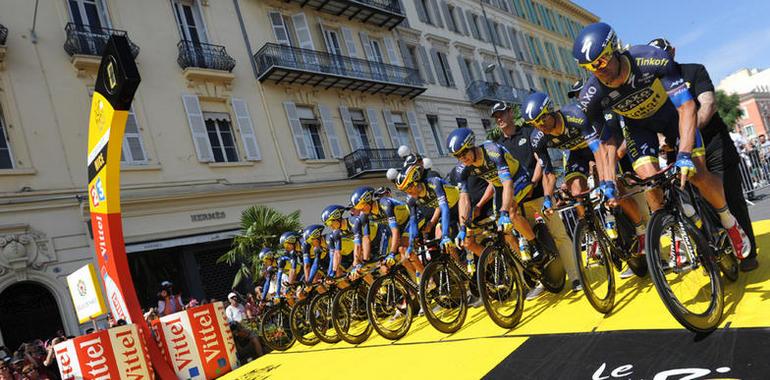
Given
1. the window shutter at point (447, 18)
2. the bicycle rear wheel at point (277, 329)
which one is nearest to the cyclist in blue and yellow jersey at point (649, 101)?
the bicycle rear wheel at point (277, 329)

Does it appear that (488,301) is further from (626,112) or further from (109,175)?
(109,175)

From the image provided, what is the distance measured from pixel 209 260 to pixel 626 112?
13.6m

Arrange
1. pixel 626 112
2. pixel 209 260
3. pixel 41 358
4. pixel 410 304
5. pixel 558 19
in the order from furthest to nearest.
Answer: pixel 558 19
pixel 209 260
pixel 41 358
pixel 410 304
pixel 626 112

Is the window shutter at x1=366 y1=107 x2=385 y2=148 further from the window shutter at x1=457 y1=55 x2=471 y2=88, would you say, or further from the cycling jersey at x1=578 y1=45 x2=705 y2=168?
the cycling jersey at x1=578 y1=45 x2=705 y2=168

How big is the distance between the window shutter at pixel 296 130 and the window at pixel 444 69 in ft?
34.7

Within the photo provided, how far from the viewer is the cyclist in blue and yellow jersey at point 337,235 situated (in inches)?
286

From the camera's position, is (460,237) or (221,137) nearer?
(460,237)

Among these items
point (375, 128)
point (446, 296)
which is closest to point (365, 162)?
point (375, 128)

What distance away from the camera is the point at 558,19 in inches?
1694

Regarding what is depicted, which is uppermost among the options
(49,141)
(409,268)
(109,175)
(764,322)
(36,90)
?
(36,90)

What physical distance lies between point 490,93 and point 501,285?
1019 inches

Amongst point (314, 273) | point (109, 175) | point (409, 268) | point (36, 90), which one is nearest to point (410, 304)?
Answer: point (409, 268)

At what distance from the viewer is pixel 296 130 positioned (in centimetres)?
1880

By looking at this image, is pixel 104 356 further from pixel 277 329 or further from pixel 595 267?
pixel 595 267
